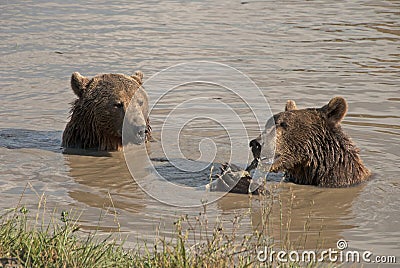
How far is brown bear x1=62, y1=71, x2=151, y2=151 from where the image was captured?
33.1 ft

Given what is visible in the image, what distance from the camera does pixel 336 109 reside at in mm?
8742

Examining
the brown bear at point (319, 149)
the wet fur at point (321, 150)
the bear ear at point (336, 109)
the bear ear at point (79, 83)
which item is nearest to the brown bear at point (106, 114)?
the bear ear at point (79, 83)

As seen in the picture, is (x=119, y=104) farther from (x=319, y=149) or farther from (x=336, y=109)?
(x=336, y=109)

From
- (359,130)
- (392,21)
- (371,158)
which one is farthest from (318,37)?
(371,158)

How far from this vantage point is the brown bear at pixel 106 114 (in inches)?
397

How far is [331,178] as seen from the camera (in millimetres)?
8766

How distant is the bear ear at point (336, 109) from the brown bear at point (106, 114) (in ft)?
7.62

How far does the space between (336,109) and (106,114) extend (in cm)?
293

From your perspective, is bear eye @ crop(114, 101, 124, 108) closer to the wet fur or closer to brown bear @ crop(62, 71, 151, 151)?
brown bear @ crop(62, 71, 151, 151)

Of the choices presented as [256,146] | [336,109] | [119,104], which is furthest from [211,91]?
[256,146]

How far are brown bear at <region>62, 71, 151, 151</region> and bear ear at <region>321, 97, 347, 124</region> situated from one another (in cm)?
232

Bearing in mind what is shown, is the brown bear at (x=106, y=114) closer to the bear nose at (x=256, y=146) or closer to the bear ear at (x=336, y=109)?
the bear nose at (x=256, y=146)

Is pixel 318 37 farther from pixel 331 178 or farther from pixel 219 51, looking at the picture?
pixel 331 178

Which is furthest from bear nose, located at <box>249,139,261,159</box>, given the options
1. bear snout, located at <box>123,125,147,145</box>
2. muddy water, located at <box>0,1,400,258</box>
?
bear snout, located at <box>123,125,147,145</box>
